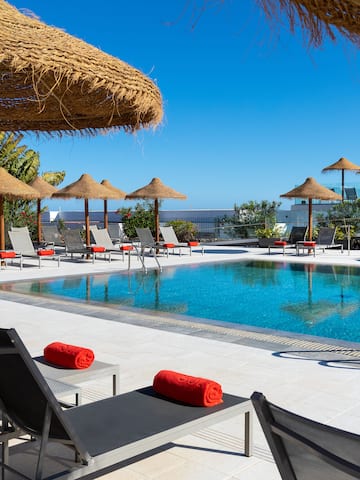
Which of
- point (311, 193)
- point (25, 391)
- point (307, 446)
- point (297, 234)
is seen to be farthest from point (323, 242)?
point (307, 446)

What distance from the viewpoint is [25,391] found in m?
2.63

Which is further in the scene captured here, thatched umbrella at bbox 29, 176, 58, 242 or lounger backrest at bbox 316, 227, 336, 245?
thatched umbrella at bbox 29, 176, 58, 242

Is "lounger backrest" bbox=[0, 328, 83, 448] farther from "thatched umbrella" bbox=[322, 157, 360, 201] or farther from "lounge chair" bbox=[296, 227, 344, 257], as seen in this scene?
"thatched umbrella" bbox=[322, 157, 360, 201]

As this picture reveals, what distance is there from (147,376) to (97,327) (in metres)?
2.26

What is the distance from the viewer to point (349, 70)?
2.40 meters

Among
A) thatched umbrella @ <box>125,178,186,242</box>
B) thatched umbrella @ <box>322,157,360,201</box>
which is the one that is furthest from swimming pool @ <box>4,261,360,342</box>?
thatched umbrella @ <box>322,157,360,201</box>

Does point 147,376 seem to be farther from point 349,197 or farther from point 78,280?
point 349,197

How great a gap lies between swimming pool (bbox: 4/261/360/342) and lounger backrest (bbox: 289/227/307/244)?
169 inches

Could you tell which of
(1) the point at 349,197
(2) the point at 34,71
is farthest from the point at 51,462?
(1) the point at 349,197

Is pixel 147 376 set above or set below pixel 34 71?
below

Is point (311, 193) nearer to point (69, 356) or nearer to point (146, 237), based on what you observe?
point (146, 237)

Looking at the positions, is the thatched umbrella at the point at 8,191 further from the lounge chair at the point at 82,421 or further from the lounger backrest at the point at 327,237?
the lounge chair at the point at 82,421

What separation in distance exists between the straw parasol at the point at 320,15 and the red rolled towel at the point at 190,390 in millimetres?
1795

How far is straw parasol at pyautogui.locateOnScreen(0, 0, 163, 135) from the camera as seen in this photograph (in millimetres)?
3172
